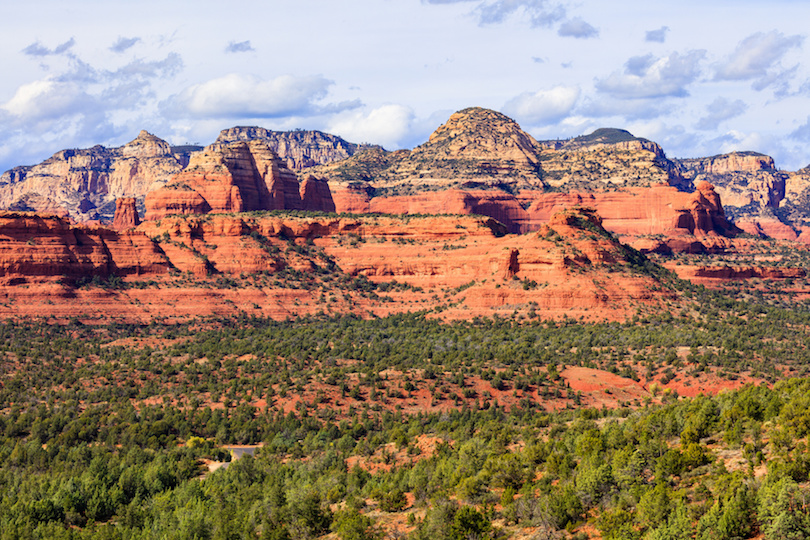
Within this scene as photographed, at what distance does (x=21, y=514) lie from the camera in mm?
43406

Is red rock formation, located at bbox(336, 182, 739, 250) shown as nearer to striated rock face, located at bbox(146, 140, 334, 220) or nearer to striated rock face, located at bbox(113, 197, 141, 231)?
striated rock face, located at bbox(146, 140, 334, 220)

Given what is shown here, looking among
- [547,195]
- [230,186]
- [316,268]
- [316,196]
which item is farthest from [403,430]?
[547,195]

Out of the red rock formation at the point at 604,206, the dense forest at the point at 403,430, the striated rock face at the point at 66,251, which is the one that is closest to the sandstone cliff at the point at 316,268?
the striated rock face at the point at 66,251

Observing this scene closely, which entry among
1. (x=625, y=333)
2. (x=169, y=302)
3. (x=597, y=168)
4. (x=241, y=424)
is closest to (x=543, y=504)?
(x=241, y=424)

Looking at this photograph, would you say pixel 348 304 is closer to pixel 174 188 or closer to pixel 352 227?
pixel 352 227

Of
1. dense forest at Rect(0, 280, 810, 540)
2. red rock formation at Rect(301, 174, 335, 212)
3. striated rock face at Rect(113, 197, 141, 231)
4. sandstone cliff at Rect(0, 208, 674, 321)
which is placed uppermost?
Answer: red rock formation at Rect(301, 174, 335, 212)

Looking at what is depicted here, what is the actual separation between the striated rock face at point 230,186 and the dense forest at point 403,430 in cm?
3657

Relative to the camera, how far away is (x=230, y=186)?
483 ft

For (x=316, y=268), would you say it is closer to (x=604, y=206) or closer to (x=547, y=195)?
(x=547, y=195)

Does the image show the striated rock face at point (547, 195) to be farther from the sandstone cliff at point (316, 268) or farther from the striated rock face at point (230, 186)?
the sandstone cliff at point (316, 268)

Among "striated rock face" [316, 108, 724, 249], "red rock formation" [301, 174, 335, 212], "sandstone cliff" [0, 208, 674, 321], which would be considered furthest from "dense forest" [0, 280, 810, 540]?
"striated rock face" [316, 108, 724, 249]

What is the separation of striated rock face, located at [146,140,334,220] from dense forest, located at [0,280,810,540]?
1440 inches

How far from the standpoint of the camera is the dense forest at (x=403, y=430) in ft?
113

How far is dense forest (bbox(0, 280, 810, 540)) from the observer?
113 feet
